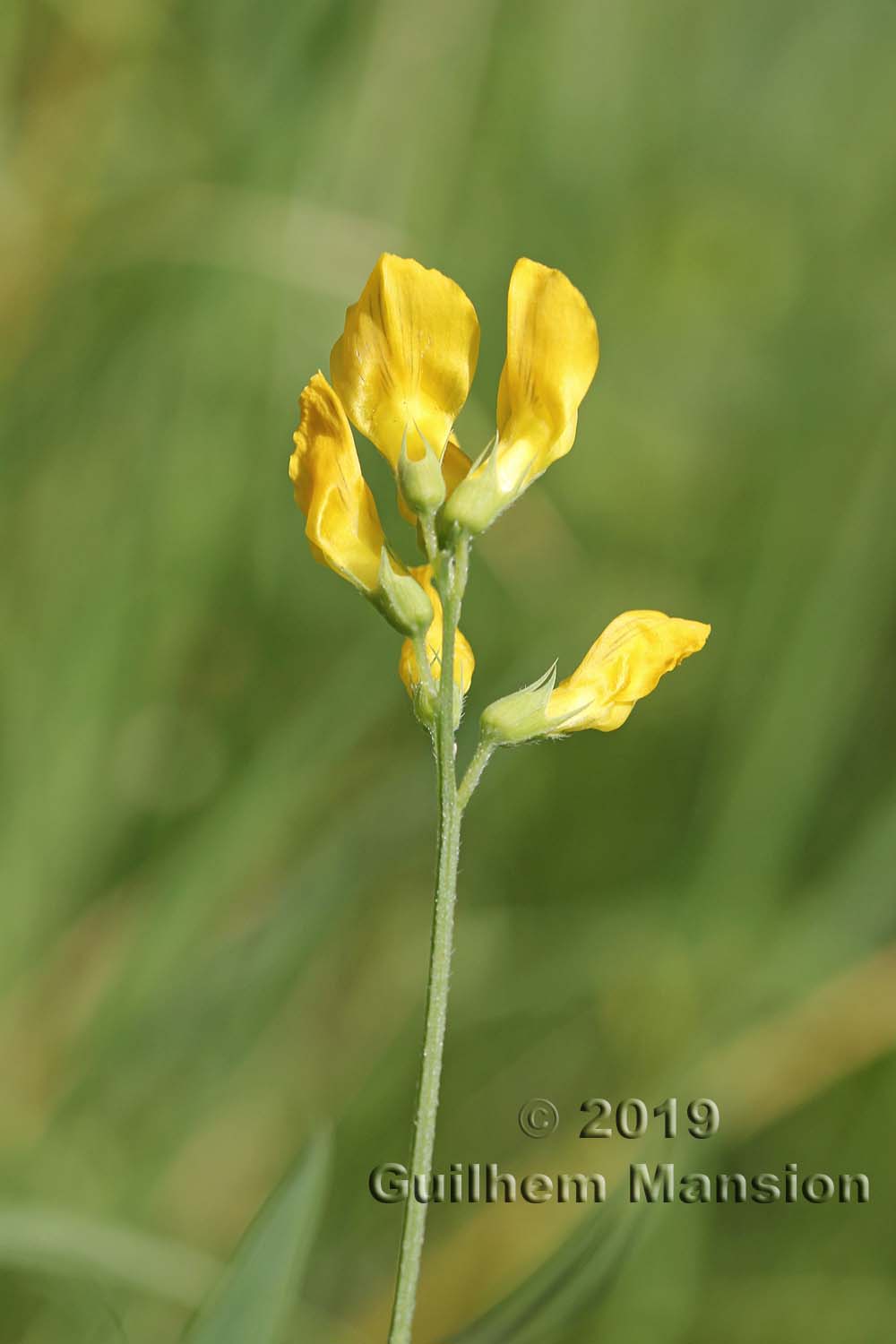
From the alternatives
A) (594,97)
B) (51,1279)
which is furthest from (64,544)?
(594,97)

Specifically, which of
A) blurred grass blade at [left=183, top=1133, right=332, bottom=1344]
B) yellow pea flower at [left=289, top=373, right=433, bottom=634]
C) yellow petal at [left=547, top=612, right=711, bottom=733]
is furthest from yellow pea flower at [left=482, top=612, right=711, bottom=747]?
blurred grass blade at [left=183, top=1133, right=332, bottom=1344]

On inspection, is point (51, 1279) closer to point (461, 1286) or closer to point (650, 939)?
point (461, 1286)

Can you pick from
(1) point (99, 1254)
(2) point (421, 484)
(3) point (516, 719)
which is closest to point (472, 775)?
(3) point (516, 719)

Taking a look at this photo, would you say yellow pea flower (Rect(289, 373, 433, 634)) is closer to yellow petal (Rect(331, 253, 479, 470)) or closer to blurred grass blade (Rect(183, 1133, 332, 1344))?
yellow petal (Rect(331, 253, 479, 470))

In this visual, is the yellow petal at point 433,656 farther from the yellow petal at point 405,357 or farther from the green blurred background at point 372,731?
the green blurred background at point 372,731

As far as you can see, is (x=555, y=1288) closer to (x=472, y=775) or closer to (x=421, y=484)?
(x=472, y=775)

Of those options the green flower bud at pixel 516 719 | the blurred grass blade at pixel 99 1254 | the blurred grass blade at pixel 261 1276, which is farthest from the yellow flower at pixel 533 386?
the blurred grass blade at pixel 99 1254
